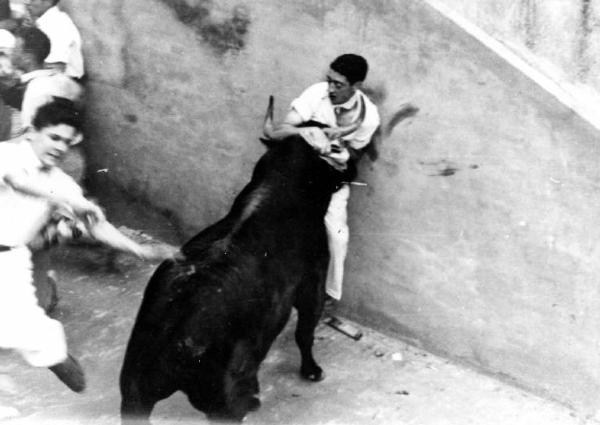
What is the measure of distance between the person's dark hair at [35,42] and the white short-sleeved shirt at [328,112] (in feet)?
6.31

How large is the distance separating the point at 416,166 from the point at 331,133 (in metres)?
0.52

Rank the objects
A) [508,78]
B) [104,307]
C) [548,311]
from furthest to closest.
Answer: [104,307] < [548,311] < [508,78]

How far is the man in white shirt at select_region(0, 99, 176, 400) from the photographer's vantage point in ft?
15.2

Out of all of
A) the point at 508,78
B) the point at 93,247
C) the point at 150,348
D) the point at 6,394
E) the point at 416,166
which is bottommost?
the point at 6,394

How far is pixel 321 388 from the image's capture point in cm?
486

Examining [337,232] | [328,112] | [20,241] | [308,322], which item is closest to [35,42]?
[20,241]

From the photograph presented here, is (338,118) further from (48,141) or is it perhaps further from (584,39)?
(48,141)

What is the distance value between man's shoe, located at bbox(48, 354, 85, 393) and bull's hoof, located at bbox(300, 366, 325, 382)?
4.00 feet

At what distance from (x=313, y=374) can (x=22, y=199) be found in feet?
6.08

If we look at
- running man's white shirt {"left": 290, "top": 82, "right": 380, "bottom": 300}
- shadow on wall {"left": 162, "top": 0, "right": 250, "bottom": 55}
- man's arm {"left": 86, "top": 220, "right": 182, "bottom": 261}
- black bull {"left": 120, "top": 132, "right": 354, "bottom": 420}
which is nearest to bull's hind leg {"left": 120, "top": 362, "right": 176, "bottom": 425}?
black bull {"left": 120, "top": 132, "right": 354, "bottom": 420}

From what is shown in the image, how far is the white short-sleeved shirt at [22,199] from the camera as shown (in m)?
4.64

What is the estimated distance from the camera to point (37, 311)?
4645 millimetres

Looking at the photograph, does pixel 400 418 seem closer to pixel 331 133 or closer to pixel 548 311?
pixel 548 311

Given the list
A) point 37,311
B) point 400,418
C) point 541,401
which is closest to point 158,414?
point 37,311
